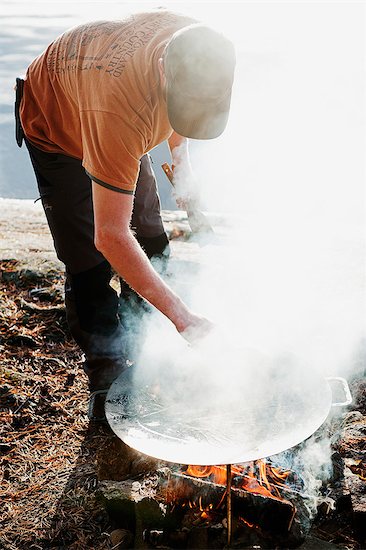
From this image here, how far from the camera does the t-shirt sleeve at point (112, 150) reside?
77.7 inches

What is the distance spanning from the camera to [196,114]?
6.29ft

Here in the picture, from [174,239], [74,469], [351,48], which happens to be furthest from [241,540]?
[351,48]

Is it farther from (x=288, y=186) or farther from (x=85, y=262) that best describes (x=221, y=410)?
(x=288, y=186)

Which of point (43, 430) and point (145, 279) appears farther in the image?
point (43, 430)

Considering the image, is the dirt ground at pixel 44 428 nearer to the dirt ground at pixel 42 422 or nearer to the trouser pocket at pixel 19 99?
the dirt ground at pixel 42 422

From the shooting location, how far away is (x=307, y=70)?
9273 millimetres

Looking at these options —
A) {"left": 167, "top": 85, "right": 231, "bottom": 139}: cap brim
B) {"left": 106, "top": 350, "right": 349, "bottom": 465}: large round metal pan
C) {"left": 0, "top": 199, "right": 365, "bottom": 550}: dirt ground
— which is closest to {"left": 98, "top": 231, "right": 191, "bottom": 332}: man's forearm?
{"left": 106, "top": 350, "right": 349, "bottom": 465}: large round metal pan

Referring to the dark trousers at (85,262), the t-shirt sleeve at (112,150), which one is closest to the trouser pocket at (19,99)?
the dark trousers at (85,262)

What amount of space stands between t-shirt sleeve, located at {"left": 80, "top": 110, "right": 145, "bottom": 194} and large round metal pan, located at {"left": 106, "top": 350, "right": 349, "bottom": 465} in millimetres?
840

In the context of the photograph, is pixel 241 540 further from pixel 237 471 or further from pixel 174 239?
pixel 174 239

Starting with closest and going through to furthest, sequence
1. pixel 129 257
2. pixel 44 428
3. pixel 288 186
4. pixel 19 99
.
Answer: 1. pixel 129 257
2. pixel 19 99
3. pixel 44 428
4. pixel 288 186

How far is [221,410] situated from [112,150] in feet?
3.73

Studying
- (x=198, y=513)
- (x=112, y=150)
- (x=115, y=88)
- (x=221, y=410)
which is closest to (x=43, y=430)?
(x=198, y=513)

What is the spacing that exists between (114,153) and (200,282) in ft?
7.19
